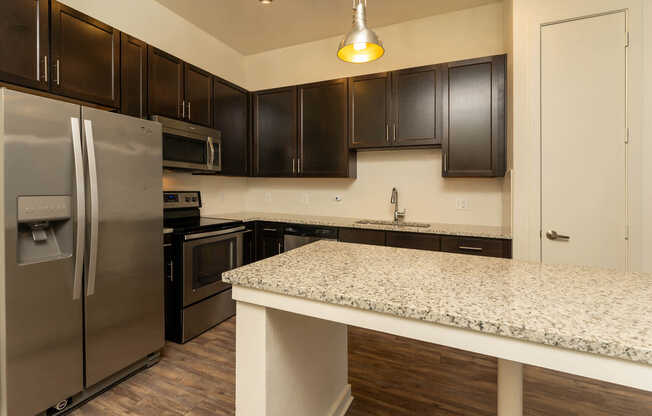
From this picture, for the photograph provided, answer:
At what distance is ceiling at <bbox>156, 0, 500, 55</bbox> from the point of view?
2955 mm

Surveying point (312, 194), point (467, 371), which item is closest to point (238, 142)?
point (312, 194)

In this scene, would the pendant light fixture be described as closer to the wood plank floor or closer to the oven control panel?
the wood plank floor

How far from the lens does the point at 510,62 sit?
2555 mm

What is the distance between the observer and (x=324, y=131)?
132 inches

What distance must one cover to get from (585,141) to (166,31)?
12.4 ft

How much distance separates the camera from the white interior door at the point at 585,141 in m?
2.17

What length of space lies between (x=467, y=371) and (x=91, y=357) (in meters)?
2.36

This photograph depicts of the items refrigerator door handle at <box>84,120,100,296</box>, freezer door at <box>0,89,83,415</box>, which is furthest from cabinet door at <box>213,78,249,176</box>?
freezer door at <box>0,89,83,415</box>

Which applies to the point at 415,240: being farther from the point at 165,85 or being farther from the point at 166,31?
the point at 166,31

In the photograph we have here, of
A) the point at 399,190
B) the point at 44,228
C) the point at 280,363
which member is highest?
the point at 399,190

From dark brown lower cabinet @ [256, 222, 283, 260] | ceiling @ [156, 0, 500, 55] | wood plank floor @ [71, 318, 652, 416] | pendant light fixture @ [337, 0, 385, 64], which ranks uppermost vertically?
ceiling @ [156, 0, 500, 55]

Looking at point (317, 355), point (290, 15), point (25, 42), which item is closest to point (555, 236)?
point (317, 355)

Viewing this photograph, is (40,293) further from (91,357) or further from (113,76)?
(113,76)

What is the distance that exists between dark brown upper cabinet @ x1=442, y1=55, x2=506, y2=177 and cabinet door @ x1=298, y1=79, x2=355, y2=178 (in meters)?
0.99
